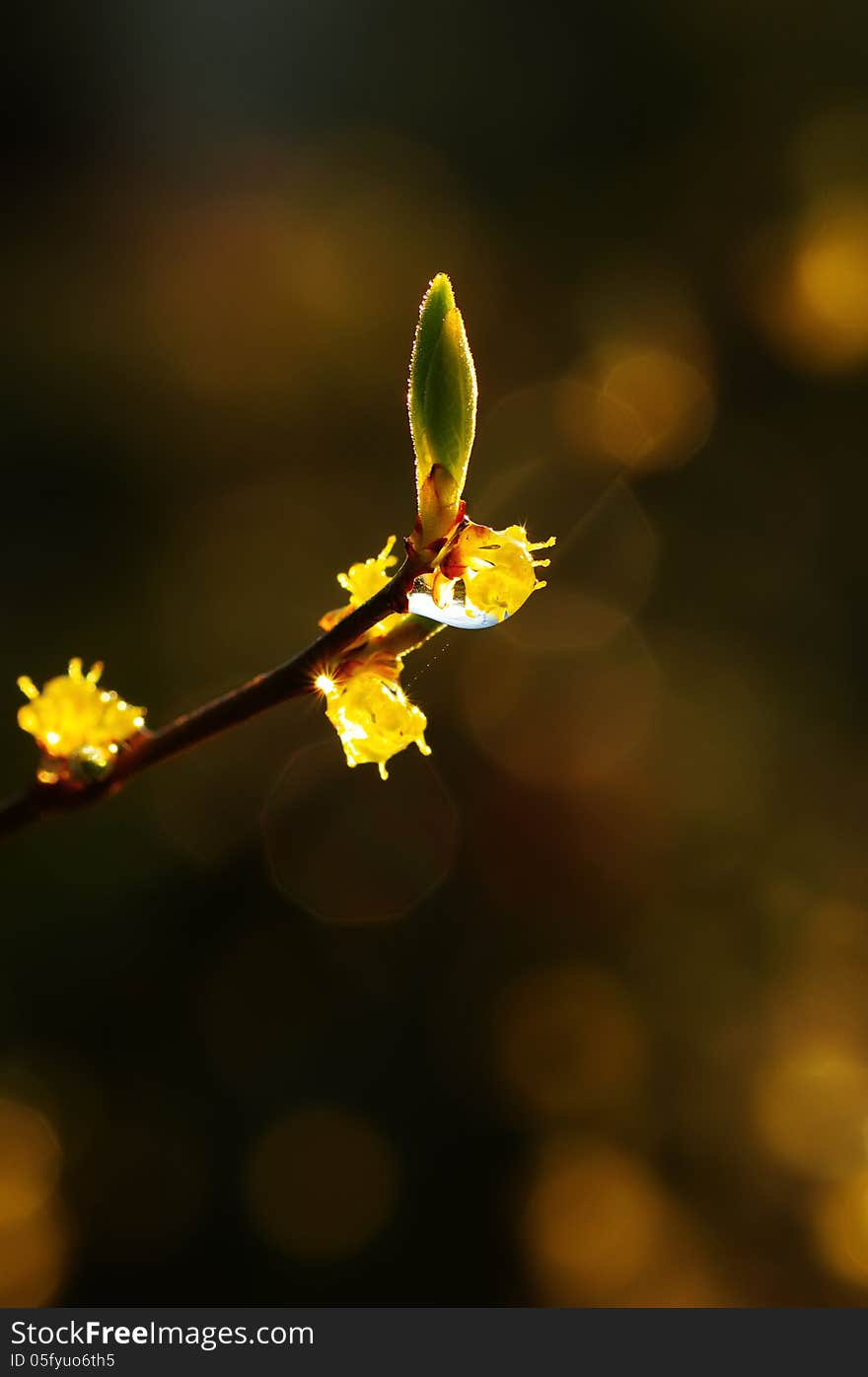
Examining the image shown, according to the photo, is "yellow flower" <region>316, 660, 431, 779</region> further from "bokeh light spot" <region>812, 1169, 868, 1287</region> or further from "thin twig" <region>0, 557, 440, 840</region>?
"bokeh light spot" <region>812, 1169, 868, 1287</region>

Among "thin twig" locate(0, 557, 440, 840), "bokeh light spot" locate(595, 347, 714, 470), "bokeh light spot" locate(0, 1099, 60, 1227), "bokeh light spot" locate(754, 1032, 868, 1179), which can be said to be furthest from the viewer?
"bokeh light spot" locate(595, 347, 714, 470)

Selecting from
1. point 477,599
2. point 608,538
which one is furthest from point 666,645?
point 477,599

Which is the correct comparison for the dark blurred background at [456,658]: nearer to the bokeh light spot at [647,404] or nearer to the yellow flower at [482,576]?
the bokeh light spot at [647,404]

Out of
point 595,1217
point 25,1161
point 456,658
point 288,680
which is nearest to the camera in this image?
point 288,680

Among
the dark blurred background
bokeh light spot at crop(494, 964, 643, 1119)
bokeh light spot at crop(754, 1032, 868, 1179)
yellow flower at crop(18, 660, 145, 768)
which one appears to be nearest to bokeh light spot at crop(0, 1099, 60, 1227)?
the dark blurred background

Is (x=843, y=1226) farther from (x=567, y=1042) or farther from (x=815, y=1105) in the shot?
(x=567, y=1042)

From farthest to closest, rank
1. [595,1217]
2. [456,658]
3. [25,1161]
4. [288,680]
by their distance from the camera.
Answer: [456,658] < [595,1217] < [25,1161] < [288,680]

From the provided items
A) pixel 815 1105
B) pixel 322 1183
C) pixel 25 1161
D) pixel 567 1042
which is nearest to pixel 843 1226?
pixel 815 1105
